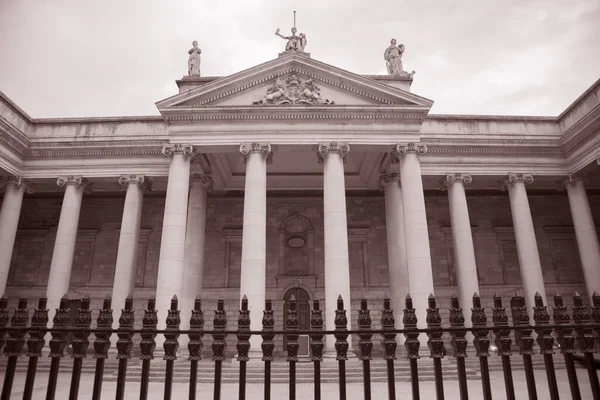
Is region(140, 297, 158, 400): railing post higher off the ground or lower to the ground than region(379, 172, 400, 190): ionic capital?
lower

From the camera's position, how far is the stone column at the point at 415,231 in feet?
55.0

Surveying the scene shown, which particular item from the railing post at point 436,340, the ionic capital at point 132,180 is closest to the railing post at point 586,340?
the railing post at point 436,340

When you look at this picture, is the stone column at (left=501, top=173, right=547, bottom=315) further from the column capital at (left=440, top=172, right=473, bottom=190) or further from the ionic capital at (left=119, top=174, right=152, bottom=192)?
the ionic capital at (left=119, top=174, right=152, bottom=192)

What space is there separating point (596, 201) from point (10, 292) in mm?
36089

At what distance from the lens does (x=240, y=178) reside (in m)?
25.2

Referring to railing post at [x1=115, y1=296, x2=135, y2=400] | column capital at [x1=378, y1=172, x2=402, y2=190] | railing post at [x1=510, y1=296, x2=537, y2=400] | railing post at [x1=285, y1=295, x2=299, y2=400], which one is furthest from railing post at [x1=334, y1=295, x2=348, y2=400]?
column capital at [x1=378, y1=172, x2=402, y2=190]

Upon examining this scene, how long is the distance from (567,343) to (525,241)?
60.5ft

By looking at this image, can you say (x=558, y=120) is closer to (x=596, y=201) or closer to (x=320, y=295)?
(x=596, y=201)

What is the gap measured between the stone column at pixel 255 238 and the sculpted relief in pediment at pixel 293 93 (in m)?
2.26

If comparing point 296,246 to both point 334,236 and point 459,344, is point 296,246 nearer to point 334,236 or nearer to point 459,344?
point 334,236

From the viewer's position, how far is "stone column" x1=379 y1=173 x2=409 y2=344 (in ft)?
67.1

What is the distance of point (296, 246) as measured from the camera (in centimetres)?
2512

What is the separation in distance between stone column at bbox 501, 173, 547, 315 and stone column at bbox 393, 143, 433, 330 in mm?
5830

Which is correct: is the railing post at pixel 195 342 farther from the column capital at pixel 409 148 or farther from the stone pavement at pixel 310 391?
the column capital at pixel 409 148
